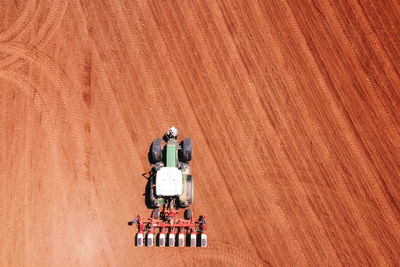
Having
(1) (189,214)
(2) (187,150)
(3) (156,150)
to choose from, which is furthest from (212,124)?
(1) (189,214)

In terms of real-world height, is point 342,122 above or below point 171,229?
above

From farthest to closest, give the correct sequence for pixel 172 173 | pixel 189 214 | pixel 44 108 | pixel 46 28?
pixel 46 28 → pixel 44 108 → pixel 189 214 → pixel 172 173

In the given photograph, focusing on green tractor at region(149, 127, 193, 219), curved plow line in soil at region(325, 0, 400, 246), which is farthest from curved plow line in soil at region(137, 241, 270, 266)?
curved plow line in soil at region(325, 0, 400, 246)

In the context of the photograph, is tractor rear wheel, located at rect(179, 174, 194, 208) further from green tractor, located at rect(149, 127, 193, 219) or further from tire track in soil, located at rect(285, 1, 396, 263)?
tire track in soil, located at rect(285, 1, 396, 263)

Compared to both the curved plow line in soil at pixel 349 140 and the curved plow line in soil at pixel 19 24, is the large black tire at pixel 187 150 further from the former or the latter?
the curved plow line in soil at pixel 19 24

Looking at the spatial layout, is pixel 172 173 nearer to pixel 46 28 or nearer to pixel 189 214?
pixel 189 214


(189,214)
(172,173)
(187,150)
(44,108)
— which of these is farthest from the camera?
(44,108)
